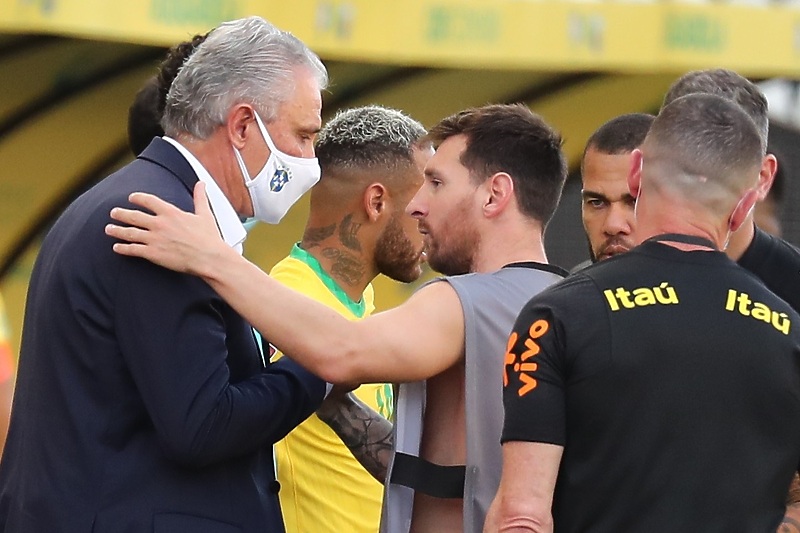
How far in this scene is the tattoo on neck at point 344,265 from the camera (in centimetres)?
350

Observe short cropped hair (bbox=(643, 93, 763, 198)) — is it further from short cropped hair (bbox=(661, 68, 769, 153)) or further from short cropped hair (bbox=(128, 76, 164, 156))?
short cropped hair (bbox=(128, 76, 164, 156))

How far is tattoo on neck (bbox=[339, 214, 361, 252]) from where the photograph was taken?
3531 mm

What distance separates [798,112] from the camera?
8.02 meters

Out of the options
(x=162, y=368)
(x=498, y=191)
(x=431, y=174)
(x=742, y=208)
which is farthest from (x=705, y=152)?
(x=162, y=368)

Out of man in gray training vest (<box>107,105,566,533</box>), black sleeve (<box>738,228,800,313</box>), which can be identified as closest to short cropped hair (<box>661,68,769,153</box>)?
black sleeve (<box>738,228,800,313</box>)

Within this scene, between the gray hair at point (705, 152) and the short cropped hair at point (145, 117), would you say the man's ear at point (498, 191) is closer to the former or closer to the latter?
the gray hair at point (705, 152)

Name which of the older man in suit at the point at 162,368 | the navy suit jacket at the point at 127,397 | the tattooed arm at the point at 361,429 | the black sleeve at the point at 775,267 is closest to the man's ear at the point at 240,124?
the older man in suit at the point at 162,368

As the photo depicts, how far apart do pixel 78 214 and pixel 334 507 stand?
1.11 m

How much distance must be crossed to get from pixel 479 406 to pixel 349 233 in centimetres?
109

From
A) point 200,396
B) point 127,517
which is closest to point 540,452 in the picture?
point 200,396

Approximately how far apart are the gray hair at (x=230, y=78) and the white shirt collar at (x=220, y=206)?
0.19ft

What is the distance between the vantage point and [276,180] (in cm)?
273

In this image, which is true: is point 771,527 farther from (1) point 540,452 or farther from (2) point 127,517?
(2) point 127,517

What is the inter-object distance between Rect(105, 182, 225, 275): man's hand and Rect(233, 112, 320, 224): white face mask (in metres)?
0.28
